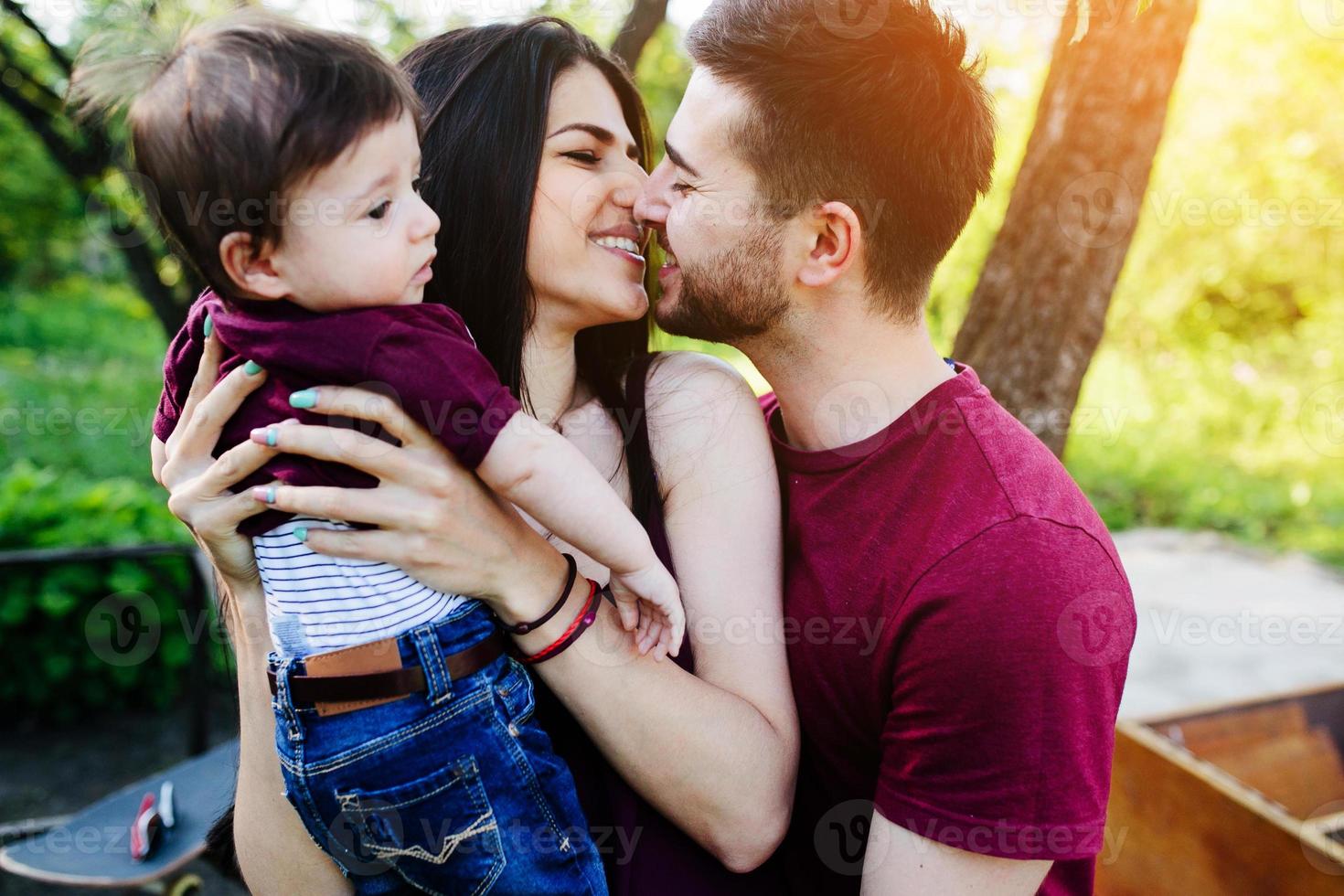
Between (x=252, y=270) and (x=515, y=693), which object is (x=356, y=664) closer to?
(x=515, y=693)

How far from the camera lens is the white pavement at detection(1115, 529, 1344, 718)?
5.23 metres

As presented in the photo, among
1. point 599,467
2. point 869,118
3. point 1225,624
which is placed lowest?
point 1225,624

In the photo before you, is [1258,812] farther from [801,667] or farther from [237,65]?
[237,65]

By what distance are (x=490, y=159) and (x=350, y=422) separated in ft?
2.21

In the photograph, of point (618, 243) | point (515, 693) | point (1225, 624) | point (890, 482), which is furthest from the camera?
point (1225, 624)

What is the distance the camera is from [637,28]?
283 cm

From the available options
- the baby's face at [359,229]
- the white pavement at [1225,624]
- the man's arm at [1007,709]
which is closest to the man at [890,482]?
the man's arm at [1007,709]

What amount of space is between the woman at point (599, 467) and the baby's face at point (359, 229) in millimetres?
165

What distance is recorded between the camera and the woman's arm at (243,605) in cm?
148

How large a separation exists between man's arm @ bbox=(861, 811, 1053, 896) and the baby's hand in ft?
1.47

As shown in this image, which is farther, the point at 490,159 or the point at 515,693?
the point at 490,159

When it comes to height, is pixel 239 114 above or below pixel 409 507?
above

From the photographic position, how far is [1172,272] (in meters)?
A: 11.8

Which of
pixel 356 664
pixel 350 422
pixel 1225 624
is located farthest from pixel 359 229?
pixel 1225 624
